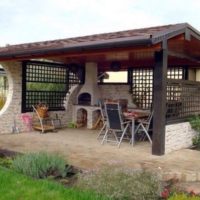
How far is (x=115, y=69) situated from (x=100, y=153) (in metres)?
5.44

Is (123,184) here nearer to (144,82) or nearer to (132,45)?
(132,45)

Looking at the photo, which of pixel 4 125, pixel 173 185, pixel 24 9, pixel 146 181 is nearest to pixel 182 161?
pixel 173 185

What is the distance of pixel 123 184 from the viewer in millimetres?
4840

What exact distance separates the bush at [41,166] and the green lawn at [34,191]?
11.3 inches

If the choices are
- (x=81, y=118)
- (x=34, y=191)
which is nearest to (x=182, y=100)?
(x=34, y=191)

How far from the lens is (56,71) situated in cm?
1269

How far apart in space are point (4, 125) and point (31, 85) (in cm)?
204

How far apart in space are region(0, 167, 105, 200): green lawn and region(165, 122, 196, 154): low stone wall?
137 inches

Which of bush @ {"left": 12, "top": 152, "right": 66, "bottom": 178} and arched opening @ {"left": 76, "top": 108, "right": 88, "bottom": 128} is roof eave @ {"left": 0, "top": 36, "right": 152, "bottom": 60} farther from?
arched opening @ {"left": 76, "top": 108, "right": 88, "bottom": 128}

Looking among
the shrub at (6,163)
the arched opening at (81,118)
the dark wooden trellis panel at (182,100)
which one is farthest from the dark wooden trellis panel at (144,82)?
the shrub at (6,163)

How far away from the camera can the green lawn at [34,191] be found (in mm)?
4758

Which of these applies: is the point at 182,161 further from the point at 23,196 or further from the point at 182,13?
the point at 182,13

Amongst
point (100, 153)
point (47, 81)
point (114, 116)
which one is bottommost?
point (100, 153)

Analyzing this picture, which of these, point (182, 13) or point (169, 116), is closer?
point (169, 116)
